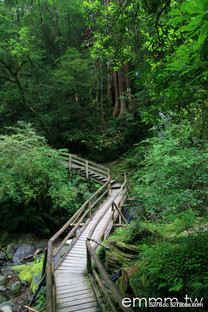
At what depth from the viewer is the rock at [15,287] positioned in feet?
23.1

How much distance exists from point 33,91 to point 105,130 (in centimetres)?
827

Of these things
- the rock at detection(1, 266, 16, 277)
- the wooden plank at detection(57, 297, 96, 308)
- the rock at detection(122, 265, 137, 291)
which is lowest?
the rock at detection(1, 266, 16, 277)

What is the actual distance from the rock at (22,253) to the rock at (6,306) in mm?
2516

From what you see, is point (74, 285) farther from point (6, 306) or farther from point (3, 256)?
point (3, 256)

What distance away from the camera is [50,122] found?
1759cm

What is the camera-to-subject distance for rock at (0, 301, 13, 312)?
243 inches

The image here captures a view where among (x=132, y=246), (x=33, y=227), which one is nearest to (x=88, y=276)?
(x=132, y=246)

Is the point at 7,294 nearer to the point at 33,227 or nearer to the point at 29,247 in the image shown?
the point at 29,247

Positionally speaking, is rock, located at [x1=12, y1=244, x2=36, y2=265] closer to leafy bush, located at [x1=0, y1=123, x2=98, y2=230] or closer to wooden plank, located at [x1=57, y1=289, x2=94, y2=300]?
leafy bush, located at [x1=0, y1=123, x2=98, y2=230]

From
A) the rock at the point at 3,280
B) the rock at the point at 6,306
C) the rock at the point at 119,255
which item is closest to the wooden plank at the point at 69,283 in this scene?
the rock at the point at 119,255

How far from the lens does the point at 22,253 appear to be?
31.2 feet

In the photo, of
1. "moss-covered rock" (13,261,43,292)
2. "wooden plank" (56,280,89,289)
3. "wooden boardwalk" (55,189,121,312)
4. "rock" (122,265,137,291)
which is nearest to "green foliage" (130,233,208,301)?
"rock" (122,265,137,291)

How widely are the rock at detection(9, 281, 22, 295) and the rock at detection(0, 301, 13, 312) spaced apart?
0.46 meters

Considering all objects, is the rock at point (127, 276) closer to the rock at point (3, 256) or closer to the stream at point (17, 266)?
the stream at point (17, 266)
